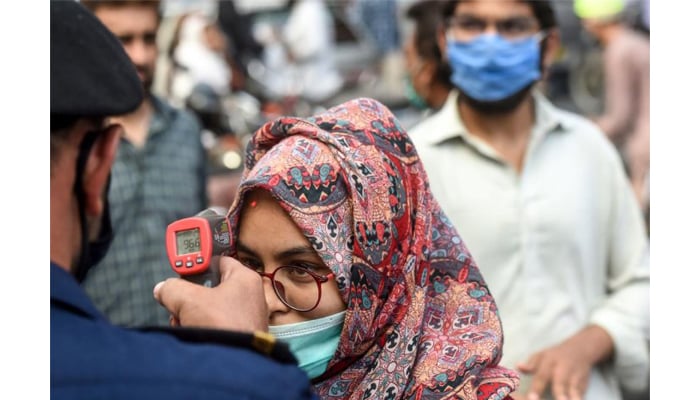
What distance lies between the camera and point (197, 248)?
6.23 ft

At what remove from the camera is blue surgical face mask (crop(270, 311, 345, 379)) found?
7.25 ft

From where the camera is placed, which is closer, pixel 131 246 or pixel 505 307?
pixel 505 307

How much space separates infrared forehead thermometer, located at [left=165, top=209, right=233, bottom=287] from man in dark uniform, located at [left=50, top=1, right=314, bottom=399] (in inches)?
3.6

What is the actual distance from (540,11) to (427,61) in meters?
0.67

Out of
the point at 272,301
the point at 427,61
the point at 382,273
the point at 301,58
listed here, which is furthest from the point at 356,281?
the point at 301,58

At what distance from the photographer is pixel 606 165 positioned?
11.3 feet

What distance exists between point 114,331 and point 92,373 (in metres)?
0.09

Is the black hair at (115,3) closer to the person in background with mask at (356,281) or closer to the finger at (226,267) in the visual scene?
the person in background with mask at (356,281)

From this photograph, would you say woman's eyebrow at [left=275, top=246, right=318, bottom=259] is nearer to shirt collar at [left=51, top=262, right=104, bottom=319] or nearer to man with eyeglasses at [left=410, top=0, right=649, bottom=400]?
shirt collar at [left=51, top=262, right=104, bottom=319]

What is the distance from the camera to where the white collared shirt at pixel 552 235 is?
3.23 m

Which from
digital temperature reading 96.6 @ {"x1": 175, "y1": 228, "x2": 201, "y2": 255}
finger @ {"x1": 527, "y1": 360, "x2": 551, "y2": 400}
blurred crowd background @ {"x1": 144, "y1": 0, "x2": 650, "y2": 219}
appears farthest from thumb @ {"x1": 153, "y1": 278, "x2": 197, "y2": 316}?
blurred crowd background @ {"x1": 144, "y1": 0, "x2": 650, "y2": 219}

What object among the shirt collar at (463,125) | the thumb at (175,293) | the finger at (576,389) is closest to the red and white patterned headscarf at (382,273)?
the thumb at (175,293)

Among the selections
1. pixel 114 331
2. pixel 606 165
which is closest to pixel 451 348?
pixel 114 331

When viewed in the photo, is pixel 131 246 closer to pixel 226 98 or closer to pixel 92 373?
pixel 92 373
